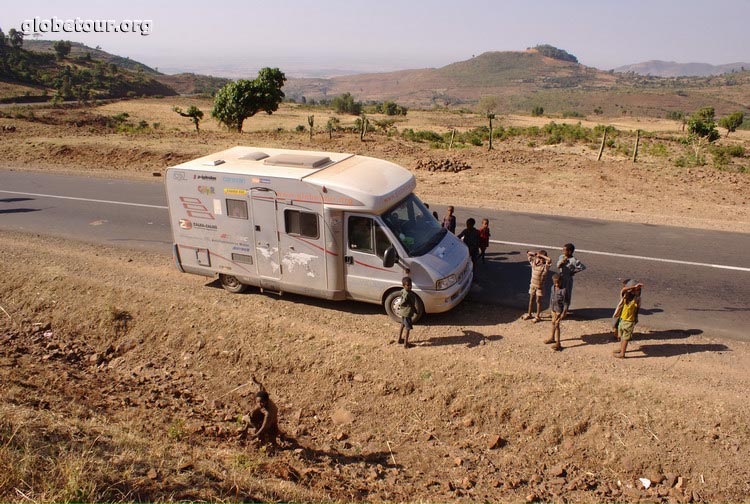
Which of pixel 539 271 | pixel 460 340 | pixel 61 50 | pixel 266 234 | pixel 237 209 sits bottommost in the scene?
pixel 460 340

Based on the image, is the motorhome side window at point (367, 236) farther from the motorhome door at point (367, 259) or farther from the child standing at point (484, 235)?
the child standing at point (484, 235)

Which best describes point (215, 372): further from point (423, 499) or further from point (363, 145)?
point (363, 145)

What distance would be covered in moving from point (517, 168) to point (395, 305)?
14856mm

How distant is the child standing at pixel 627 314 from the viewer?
774 centimetres

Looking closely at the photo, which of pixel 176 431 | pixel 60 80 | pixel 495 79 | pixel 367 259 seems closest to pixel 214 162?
pixel 367 259

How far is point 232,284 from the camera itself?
10.7 meters

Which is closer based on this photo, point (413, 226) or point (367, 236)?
point (367, 236)

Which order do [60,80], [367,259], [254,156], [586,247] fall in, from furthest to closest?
[60,80]
[586,247]
[254,156]
[367,259]

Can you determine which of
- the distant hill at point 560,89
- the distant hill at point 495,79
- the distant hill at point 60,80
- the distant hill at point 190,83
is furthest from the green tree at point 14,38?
the distant hill at point 495,79

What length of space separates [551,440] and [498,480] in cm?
105

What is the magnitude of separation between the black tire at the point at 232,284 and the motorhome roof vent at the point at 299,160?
2.54 meters

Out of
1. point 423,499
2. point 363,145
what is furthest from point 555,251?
point 363,145

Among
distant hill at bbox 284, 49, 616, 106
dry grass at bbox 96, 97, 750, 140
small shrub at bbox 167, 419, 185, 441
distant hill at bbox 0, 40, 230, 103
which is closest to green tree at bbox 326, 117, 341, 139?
dry grass at bbox 96, 97, 750, 140

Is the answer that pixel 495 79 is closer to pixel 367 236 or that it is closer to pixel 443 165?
pixel 443 165
